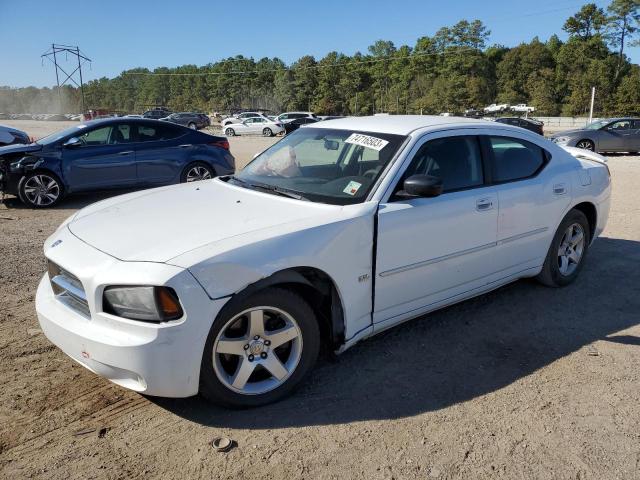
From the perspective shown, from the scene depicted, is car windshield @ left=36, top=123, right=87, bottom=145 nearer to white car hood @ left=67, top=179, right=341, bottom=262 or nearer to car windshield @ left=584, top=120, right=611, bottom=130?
white car hood @ left=67, top=179, right=341, bottom=262

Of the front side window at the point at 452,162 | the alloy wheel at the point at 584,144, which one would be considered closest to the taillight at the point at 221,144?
the front side window at the point at 452,162

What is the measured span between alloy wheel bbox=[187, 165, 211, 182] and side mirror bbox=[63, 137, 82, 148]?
1.85 m

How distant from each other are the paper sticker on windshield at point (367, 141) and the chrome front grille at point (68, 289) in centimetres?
209

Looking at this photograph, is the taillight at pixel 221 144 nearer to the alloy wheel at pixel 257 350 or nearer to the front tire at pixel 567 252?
the front tire at pixel 567 252

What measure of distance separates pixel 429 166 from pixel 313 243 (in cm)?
125

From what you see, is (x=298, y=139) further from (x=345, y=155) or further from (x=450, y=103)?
(x=450, y=103)

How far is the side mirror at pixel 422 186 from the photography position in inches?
134

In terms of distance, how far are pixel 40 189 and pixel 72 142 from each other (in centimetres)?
92

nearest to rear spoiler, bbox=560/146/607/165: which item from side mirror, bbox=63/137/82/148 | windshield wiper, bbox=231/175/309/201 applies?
windshield wiper, bbox=231/175/309/201

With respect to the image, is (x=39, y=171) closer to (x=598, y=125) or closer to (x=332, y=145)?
(x=332, y=145)

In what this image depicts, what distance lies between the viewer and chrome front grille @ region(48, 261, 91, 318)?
2.88m

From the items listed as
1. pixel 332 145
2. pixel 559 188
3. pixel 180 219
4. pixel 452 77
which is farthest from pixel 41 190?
pixel 452 77

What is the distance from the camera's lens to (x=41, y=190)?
29.0ft

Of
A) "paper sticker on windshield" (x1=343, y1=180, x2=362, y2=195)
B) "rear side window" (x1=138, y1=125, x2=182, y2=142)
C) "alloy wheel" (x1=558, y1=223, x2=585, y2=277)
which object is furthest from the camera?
"rear side window" (x1=138, y1=125, x2=182, y2=142)
